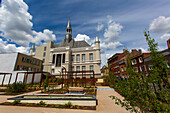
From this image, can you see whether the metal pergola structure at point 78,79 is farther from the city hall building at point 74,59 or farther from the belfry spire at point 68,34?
the belfry spire at point 68,34

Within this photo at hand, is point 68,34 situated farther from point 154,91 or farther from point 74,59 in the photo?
point 154,91

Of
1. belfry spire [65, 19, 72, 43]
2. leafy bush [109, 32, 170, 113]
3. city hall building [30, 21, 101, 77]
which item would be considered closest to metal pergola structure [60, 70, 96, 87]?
city hall building [30, 21, 101, 77]

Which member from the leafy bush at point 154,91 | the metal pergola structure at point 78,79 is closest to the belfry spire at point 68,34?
the metal pergola structure at point 78,79

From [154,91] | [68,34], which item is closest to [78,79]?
[154,91]

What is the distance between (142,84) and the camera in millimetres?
2609

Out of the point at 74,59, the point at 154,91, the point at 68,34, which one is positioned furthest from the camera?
the point at 68,34

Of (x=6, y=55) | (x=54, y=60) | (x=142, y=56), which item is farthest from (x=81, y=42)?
(x=6, y=55)

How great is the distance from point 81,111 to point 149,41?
14.9 feet

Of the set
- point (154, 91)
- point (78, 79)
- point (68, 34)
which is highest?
point (68, 34)

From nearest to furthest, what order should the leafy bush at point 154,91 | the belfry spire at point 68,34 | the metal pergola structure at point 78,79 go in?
1. the leafy bush at point 154,91
2. the metal pergola structure at point 78,79
3. the belfry spire at point 68,34

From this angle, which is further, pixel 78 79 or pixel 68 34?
pixel 68 34

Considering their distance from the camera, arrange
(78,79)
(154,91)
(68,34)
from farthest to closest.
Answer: (68,34) → (78,79) → (154,91)

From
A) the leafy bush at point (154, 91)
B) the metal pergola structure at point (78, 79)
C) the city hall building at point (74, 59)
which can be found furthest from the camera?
the city hall building at point (74, 59)

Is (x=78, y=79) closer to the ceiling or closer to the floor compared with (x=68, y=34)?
closer to the floor
